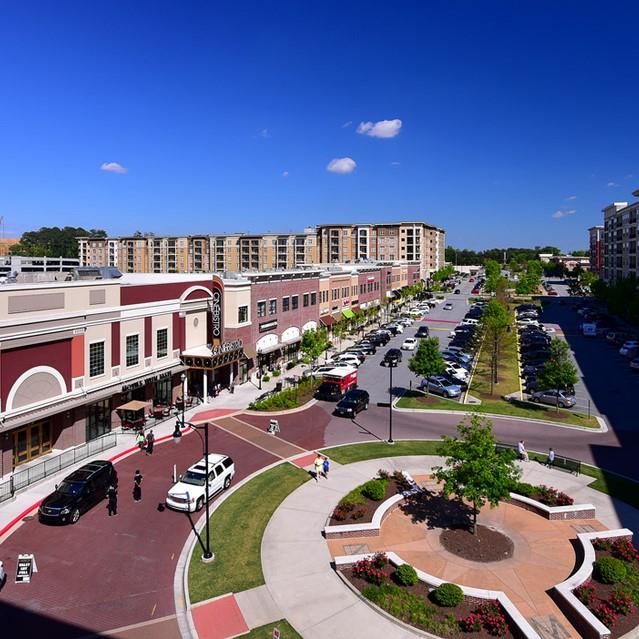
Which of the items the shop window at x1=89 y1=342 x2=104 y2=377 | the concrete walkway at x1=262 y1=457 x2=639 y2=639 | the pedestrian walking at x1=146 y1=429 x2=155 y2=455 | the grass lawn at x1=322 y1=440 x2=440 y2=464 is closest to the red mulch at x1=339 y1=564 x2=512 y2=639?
the concrete walkway at x1=262 y1=457 x2=639 y2=639

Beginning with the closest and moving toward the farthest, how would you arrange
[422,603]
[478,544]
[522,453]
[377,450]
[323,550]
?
1. [422,603]
2. [323,550]
3. [478,544]
4. [522,453]
5. [377,450]

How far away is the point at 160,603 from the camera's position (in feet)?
54.3

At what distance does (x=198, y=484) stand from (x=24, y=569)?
25.8 feet

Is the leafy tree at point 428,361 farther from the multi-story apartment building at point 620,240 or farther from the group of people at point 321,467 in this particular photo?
the multi-story apartment building at point 620,240

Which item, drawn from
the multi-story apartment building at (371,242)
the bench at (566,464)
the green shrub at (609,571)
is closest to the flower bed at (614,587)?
the green shrub at (609,571)

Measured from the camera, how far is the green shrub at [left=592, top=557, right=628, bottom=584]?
17.5 meters

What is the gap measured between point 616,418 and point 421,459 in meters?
17.8

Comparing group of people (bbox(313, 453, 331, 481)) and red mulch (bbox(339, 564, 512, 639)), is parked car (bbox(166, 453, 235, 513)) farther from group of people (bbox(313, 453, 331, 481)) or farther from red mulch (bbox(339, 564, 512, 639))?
red mulch (bbox(339, 564, 512, 639))

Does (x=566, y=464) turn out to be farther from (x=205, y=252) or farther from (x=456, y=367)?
(x=205, y=252)

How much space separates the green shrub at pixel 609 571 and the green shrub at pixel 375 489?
908cm

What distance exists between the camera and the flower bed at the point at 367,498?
72.3ft

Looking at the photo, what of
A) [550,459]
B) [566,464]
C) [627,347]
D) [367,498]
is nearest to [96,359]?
[367,498]

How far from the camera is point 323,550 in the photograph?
1991 centimetres

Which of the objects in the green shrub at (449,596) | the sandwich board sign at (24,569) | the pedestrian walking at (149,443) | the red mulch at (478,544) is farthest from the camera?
the pedestrian walking at (149,443)
